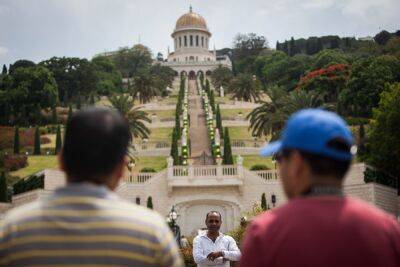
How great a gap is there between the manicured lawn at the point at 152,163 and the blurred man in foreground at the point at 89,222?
3862 centimetres

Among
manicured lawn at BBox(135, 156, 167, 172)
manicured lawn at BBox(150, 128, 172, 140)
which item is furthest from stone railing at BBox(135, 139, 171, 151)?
manicured lawn at BBox(150, 128, 172, 140)

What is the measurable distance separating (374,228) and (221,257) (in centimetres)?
497

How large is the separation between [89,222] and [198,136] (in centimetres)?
5082

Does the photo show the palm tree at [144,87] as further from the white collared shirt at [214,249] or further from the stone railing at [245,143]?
the white collared shirt at [214,249]

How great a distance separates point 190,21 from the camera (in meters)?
144

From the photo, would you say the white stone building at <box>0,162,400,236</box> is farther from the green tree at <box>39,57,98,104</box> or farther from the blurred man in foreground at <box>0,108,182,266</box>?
the green tree at <box>39,57,98,104</box>

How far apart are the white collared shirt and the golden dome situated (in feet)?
449

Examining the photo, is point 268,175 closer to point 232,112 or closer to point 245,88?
point 232,112

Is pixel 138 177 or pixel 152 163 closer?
pixel 138 177

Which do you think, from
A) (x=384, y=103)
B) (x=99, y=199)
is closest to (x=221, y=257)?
(x=99, y=199)

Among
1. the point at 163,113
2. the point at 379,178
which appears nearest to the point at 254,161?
the point at 379,178

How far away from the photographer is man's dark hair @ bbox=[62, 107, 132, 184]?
11.6ft

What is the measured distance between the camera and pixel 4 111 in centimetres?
6756

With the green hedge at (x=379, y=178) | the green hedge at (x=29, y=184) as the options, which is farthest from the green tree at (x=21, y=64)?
the green hedge at (x=379, y=178)
